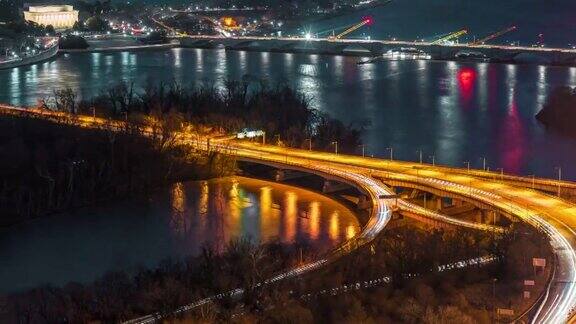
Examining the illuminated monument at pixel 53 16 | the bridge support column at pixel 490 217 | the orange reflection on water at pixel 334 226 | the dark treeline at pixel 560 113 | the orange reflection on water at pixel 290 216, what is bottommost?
the orange reflection on water at pixel 334 226

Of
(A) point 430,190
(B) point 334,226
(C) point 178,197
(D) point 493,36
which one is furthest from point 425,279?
(D) point 493,36

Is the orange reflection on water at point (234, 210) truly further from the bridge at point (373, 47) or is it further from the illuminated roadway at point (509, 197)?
the bridge at point (373, 47)

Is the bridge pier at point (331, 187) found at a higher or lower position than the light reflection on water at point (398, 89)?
lower

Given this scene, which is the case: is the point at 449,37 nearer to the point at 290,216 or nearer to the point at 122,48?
the point at 122,48

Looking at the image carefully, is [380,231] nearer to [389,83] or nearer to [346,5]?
[389,83]

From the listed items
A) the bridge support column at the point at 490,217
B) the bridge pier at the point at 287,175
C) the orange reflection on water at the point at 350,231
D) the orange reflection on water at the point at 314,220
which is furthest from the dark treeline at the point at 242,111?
the bridge support column at the point at 490,217

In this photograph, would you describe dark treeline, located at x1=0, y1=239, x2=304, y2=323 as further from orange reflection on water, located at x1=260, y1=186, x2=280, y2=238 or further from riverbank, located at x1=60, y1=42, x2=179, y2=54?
Answer: riverbank, located at x1=60, y1=42, x2=179, y2=54

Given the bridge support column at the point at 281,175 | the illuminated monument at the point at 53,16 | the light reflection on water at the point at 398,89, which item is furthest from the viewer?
the illuminated monument at the point at 53,16
